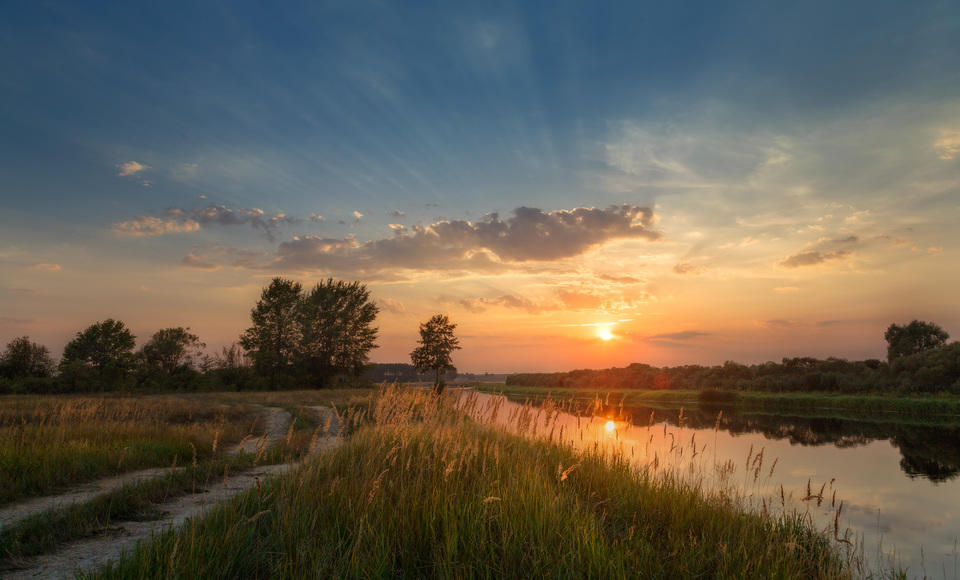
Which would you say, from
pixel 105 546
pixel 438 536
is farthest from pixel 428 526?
pixel 105 546

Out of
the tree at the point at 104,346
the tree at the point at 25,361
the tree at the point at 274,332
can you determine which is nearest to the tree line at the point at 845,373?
the tree at the point at 274,332

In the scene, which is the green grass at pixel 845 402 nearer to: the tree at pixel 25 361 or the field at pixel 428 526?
the field at pixel 428 526

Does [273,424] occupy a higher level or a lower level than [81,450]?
lower

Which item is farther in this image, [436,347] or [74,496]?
[436,347]

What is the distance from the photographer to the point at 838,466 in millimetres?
17219

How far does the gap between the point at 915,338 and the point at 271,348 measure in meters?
75.9

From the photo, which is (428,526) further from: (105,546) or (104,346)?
(104,346)

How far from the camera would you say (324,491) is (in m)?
5.64

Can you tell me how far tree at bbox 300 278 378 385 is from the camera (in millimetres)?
54531

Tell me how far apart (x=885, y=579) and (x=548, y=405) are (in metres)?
5.22

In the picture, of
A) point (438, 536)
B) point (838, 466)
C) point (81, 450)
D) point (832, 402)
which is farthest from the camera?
point (832, 402)

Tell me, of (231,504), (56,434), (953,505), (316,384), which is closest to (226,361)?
(316,384)

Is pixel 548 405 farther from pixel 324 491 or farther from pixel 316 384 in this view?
pixel 316 384

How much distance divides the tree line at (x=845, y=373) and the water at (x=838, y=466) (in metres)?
10.0
